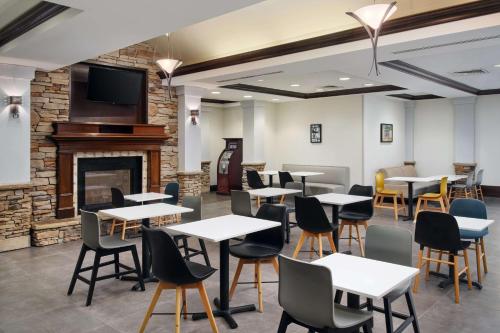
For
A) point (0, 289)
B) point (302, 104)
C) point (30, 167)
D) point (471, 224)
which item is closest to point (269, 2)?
point (471, 224)

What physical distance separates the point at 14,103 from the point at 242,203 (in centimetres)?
345

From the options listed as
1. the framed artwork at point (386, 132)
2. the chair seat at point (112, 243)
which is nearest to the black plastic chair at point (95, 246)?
the chair seat at point (112, 243)

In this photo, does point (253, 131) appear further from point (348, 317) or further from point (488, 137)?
point (348, 317)

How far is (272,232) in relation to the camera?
3639 millimetres

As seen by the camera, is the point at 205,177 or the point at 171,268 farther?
the point at 205,177

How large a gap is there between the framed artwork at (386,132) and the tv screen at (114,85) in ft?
20.5

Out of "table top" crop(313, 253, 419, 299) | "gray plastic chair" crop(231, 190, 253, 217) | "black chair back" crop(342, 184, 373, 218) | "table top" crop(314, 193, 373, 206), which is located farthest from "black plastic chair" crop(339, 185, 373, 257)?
"table top" crop(313, 253, 419, 299)

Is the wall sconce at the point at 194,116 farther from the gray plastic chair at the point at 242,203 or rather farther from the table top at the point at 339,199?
the table top at the point at 339,199

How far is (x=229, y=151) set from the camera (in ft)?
36.5

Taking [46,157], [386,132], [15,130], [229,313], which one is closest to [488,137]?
[386,132]

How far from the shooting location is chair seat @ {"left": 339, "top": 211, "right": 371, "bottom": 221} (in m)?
5.03

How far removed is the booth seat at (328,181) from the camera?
9.24 meters

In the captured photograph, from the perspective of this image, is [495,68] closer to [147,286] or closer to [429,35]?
[429,35]

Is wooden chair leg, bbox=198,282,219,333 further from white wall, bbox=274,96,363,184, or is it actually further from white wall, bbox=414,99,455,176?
white wall, bbox=414,99,455,176
